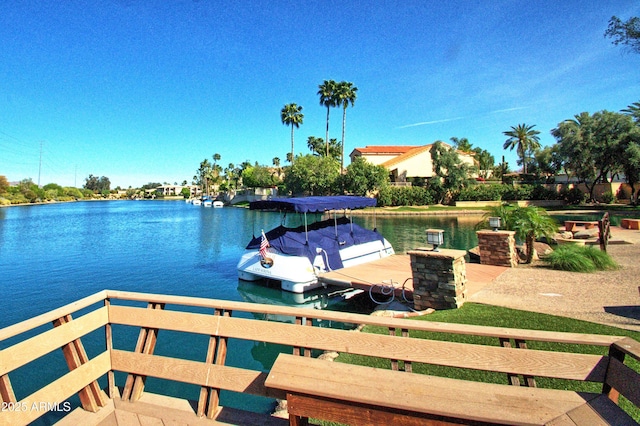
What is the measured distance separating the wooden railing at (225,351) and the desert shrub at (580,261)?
9.14 meters

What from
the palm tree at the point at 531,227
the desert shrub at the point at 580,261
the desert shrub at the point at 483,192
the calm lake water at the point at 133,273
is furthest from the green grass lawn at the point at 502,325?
the desert shrub at the point at 483,192

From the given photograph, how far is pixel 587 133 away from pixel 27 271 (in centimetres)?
4899

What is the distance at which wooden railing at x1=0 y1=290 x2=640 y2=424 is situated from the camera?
92.8 inches

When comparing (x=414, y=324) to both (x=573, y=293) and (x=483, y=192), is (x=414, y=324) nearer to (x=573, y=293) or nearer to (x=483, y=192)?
(x=573, y=293)

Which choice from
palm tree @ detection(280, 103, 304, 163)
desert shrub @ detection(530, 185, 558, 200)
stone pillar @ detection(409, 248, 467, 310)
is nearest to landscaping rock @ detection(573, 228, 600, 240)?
stone pillar @ detection(409, 248, 467, 310)

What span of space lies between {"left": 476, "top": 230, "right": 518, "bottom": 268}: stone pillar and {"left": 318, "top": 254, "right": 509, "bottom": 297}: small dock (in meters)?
0.26

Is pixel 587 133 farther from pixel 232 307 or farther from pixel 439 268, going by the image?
pixel 232 307

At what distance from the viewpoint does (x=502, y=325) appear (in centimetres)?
563

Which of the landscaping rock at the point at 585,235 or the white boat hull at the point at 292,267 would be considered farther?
the landscaping rock at the point at 585,235

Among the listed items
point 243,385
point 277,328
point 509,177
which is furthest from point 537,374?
point 509,177

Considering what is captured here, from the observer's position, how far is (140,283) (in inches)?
512

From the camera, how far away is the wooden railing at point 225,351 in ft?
7.73

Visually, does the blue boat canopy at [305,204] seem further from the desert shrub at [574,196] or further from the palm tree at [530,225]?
the desert shrub at [574,196]

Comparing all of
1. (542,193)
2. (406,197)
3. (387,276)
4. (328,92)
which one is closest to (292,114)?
(328,92)
